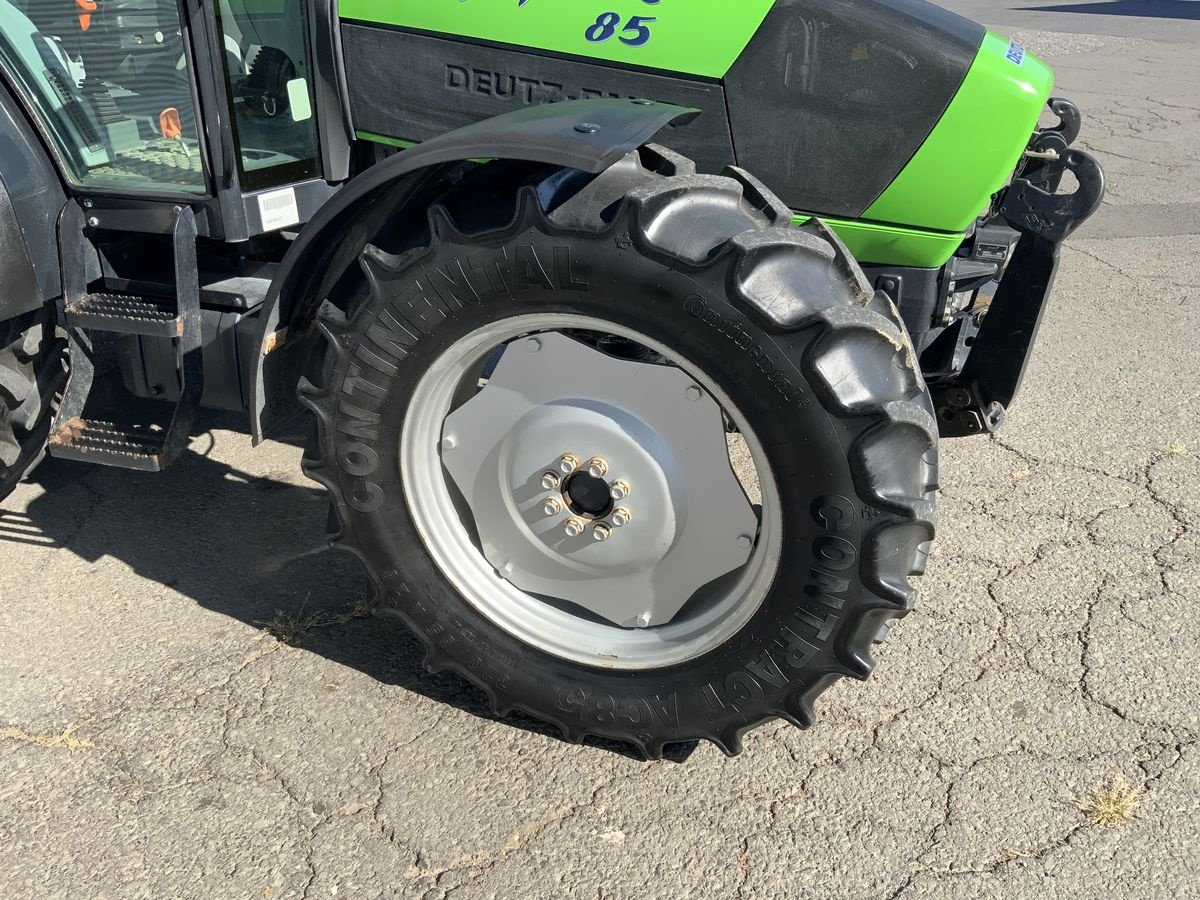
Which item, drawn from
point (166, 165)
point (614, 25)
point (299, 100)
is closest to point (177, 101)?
point (166, 165)

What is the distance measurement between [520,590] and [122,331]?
1157mm

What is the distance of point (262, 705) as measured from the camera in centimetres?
253

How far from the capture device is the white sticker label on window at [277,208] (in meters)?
2.64

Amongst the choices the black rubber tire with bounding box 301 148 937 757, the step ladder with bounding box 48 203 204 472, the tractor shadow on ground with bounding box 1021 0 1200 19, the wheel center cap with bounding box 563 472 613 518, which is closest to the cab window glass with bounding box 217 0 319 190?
the step ladder with bounding box 48 203 204 472

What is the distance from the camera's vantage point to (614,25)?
2.37 meters

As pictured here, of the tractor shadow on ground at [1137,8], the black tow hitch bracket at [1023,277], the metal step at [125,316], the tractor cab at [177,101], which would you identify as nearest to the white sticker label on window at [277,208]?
the tractor cab at [177,101]

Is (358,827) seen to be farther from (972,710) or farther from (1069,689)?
(1069,689)

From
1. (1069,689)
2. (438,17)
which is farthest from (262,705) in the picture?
(1069,689)

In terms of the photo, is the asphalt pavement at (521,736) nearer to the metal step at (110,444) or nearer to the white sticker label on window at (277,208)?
the metal step at (110,444)

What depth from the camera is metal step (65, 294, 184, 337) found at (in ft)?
8.60

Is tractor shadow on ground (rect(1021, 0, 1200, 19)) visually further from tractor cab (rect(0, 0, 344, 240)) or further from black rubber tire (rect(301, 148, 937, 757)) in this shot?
black rubber tire (rect(301, 148, 937, 757))

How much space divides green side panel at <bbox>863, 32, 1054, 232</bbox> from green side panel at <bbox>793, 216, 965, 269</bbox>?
2 cm

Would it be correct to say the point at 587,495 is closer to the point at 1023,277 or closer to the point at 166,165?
the point at 1023,277

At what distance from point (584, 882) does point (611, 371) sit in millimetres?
1019
